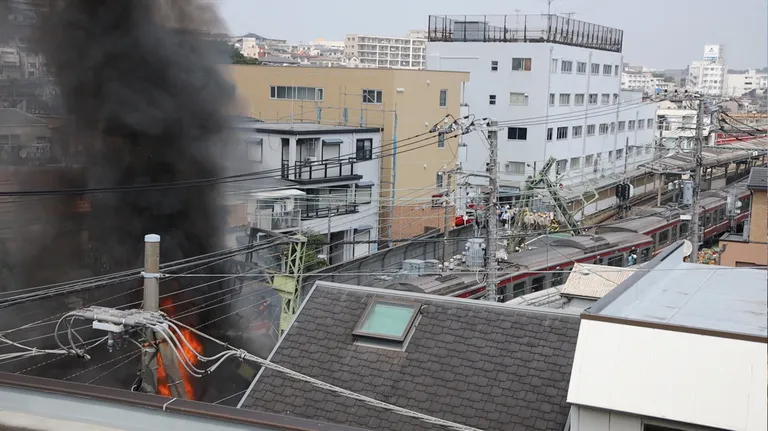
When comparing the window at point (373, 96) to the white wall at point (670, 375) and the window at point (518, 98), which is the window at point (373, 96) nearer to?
the window at point (518, 98)

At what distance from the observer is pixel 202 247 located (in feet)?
47.3

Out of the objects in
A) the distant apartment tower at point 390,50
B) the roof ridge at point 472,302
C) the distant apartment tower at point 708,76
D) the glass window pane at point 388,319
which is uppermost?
the distant apartment tower at point 390,50

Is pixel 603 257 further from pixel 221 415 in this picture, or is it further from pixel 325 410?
pixel 221 415

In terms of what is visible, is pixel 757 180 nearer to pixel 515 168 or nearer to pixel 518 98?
pixel 515 168

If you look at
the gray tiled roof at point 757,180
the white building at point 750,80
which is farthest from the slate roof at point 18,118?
the gray tiled roof at point 757,180

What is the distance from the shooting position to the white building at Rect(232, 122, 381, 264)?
710 inches

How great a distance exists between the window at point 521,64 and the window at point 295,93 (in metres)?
10.7

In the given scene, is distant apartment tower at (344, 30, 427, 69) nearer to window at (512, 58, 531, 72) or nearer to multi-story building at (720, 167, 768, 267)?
window at (512, 58, 531, 72)

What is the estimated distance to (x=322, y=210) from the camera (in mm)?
19203

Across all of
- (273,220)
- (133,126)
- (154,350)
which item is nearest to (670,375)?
(154,350)

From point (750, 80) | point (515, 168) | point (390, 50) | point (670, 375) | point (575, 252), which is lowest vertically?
point (575, 252)

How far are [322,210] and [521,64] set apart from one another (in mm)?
15760

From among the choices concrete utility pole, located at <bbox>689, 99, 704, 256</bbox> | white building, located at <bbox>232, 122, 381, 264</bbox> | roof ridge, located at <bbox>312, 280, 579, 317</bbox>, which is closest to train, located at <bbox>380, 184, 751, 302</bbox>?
concrete utility pole, located at <bbox>689, 99, 704, 256</bbox>

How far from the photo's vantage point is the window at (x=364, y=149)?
2122 centimetres
